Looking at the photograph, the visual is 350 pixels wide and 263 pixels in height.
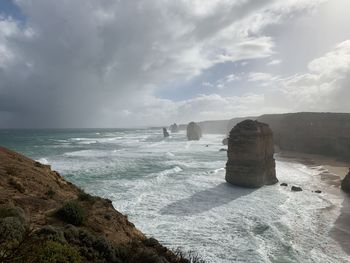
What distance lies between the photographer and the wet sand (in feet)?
65.1

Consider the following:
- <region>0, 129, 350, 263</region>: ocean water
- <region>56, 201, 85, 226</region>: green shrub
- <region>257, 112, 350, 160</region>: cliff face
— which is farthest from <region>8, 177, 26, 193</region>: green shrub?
<region>257, 112, 350, 160</region>: cliff face

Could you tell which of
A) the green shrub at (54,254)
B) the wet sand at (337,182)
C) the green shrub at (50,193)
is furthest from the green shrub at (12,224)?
the wet sand at (337,182)

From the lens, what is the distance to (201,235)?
1886cm

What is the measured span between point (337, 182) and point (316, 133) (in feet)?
122

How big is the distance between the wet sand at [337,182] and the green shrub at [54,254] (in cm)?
1663

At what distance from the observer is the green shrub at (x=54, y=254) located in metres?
6.98

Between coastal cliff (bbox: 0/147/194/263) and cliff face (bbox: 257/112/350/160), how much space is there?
58123mm

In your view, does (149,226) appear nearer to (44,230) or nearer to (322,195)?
(44,230)

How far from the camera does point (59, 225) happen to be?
35.7 ft

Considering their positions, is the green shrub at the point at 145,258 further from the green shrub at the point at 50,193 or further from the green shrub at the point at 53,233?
the green shrub at the point at 50,193

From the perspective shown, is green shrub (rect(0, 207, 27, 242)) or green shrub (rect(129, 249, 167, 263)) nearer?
green shrub (rect(0, 207, 27, 242))

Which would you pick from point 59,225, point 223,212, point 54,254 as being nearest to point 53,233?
point 59,225

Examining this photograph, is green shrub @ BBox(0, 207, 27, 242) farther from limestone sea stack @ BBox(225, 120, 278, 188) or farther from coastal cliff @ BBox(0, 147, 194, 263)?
limestone sea stack @ BBox(225, 120, 278, 188)

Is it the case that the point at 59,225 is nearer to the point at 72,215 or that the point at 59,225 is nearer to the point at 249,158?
the point at 72,215
